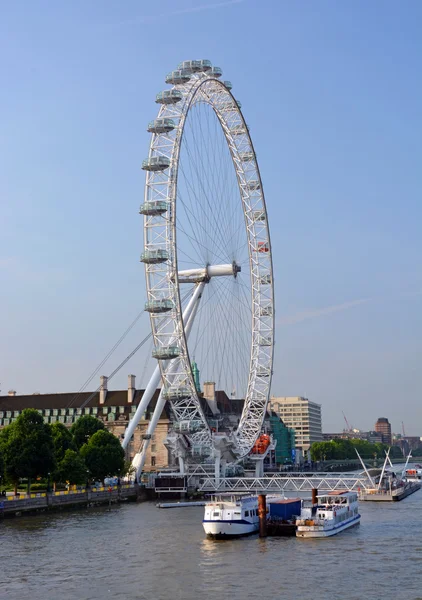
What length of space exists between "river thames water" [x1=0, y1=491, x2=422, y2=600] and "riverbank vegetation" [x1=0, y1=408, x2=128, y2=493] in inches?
412

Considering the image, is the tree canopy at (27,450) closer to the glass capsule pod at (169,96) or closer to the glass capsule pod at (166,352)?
the glass capsule pod at (166,352)

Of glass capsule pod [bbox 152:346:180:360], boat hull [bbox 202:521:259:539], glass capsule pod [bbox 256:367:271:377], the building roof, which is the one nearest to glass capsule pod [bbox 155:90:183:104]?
glass capsule pod [bbox 152:346:180:360]

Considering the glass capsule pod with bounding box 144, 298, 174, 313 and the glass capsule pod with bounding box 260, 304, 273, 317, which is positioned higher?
the glass capsule pod with bounding box 260, 304, 273, 317

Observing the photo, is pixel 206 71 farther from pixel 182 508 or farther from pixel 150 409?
pixel 150 409

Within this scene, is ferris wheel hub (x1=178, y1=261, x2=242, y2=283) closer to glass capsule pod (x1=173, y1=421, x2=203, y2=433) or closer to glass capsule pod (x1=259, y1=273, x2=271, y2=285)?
glass capsule pod (x1=259, y1=273, x2=271, y2=285)

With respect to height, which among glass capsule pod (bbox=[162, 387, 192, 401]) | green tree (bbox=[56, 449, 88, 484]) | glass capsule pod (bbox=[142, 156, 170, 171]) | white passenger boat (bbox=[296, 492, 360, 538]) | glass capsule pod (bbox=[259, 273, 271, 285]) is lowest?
white passenger boat (bbox=[296, 492, 360, 538])

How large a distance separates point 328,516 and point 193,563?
48.5 feet

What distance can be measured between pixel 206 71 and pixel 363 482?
46.3 metres

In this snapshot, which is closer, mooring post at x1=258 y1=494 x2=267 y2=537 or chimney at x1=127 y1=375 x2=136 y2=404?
mooring post at x1=258 y1=494 x2=267 y2=537

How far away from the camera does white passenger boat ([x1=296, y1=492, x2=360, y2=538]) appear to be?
54.9m

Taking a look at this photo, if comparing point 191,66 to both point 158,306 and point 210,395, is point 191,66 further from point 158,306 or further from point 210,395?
point 210,395

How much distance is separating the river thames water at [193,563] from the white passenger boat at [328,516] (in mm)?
854

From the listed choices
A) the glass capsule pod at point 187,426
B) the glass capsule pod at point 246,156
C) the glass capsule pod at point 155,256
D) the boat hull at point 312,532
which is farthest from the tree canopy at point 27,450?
the glass capsule pod at point 246,156

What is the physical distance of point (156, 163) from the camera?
271 ft
